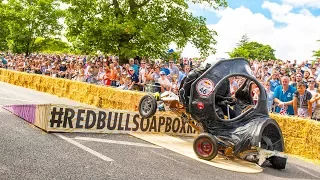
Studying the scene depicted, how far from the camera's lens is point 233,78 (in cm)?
1287

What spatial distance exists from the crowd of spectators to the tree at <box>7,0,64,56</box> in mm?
29310

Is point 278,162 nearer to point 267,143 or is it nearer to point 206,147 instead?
point 267,143

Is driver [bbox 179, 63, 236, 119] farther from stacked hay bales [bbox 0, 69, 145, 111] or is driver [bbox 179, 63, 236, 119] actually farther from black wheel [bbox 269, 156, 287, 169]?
stacked hay bales [bbox 0, 69, 145, 111]

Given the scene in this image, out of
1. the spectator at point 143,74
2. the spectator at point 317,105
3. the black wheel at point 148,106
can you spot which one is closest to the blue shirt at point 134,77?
the spectator at point 143,74

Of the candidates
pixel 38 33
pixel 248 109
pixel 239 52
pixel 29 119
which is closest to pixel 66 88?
pixel 29 119

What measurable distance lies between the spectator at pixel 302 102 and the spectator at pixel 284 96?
0.30 m

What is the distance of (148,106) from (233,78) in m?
4.33

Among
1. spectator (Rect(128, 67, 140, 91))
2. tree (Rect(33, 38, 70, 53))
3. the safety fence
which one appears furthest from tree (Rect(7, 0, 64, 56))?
spectator (Rect(128, 67, 140, 91))

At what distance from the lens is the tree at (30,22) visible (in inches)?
2147

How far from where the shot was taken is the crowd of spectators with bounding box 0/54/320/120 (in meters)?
10.9

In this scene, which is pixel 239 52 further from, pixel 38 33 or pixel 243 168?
pixel 243 168

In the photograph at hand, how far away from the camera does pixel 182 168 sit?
700cm

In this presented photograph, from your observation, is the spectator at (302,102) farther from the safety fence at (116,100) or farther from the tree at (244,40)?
the tree at (244,40)

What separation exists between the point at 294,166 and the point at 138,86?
30.0 feet
